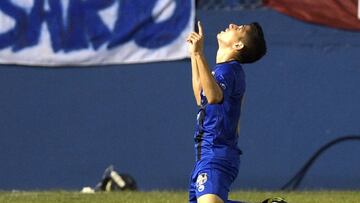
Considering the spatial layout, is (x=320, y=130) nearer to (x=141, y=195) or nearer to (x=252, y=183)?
(x=252, y=183)

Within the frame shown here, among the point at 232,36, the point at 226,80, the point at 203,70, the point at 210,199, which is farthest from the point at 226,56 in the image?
the point at 210,199

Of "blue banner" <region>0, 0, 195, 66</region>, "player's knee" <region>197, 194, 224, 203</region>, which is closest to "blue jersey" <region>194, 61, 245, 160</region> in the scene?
"player's knee" <region>197, 194, 224, 203</region>

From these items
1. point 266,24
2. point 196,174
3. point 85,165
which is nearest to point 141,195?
point 85,165

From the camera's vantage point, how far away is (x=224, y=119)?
24.4ft

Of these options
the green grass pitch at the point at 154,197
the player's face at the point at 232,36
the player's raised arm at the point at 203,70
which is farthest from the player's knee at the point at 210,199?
the green grass pitch at the point at 154,197

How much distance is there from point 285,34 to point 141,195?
314 centimetres

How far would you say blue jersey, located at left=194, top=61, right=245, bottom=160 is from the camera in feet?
24.3

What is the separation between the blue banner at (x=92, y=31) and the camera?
1360 centimetres

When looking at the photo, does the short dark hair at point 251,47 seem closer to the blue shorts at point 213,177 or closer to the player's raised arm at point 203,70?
the player's raised arm at point 203,70

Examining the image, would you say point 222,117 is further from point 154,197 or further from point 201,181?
point 154,197

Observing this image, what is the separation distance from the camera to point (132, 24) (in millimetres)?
13680

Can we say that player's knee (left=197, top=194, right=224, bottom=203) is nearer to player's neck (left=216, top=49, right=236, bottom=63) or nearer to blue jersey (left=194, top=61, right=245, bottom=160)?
blue jersey (left=194, top=61, right=245, bottom=160)

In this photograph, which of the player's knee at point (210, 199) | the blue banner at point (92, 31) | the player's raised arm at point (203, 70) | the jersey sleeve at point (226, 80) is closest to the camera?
the player's raised arm at point (203, 70)

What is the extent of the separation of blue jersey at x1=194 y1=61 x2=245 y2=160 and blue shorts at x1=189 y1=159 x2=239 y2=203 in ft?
0.16
